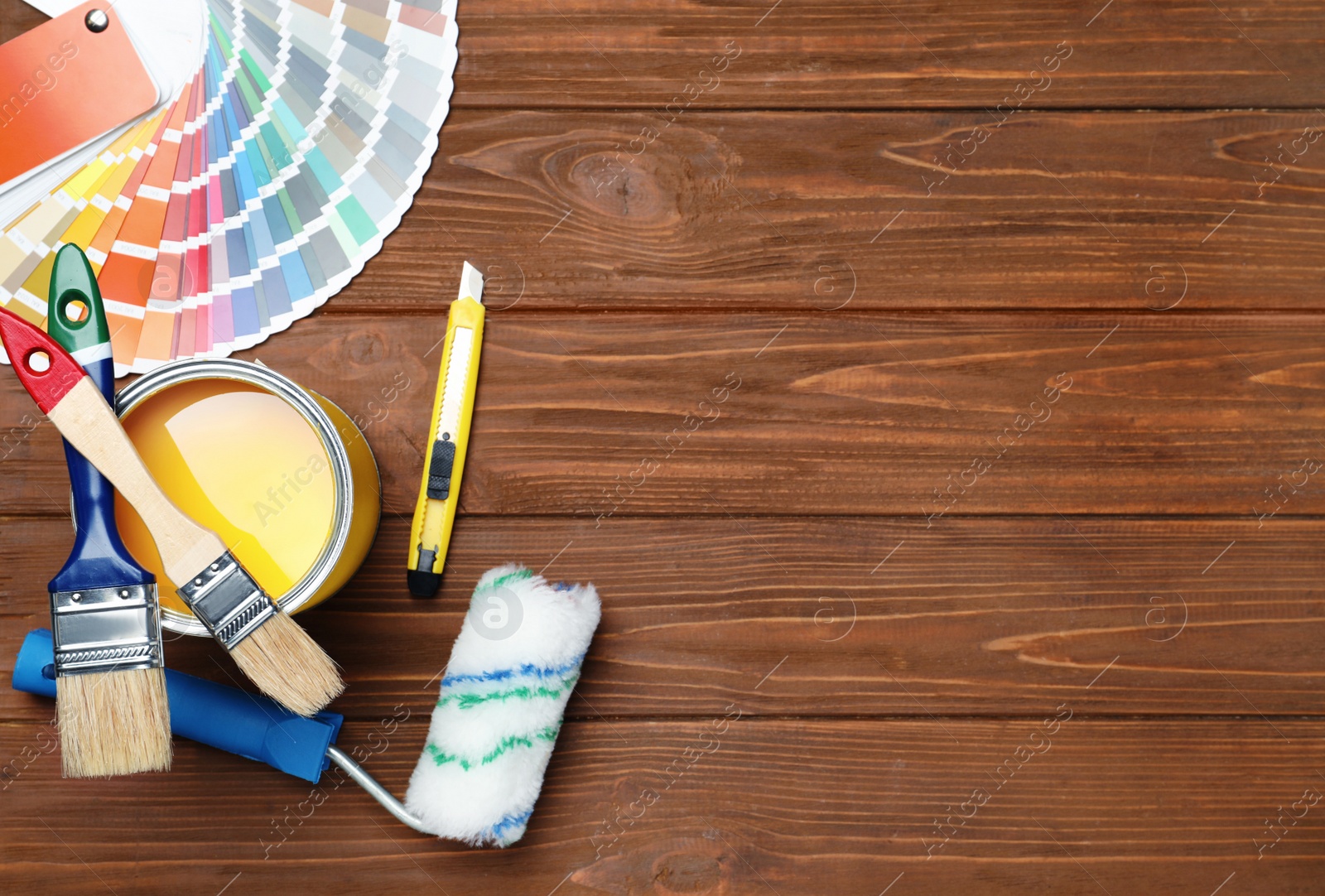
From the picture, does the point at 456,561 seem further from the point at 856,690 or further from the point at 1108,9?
the point at 1108,9

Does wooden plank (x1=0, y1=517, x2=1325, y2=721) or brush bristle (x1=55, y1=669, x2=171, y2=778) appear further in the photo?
wooden plank (x1=0, y1=517, x2=1325, y2=721)

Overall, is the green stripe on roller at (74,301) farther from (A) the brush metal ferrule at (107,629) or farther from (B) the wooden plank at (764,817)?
(B) the wooden plank at (764,817)

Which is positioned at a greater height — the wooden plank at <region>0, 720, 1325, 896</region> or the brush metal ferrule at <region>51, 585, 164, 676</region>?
the brush metal ferrule at <region>51, 585, 164, 676</region>

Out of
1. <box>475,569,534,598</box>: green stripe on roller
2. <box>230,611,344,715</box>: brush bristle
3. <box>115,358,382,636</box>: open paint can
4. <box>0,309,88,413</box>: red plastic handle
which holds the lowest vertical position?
<box>475,569,534,598</box>: green stripe on roller

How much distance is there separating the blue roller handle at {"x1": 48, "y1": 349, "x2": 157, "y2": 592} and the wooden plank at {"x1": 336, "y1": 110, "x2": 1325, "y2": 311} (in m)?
0.19

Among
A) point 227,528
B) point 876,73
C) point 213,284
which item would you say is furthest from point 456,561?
point 876,73

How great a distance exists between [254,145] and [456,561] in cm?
34

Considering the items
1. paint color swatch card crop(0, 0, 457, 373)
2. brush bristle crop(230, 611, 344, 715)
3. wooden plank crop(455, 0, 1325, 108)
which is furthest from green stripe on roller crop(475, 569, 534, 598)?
wooden plank crop(455, 0, 1325, 108)

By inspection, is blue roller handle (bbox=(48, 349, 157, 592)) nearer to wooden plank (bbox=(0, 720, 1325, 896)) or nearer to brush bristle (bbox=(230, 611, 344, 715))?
brush bristle (bbox=(230, 611, 344, 715))

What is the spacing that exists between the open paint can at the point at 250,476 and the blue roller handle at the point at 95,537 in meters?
0.04

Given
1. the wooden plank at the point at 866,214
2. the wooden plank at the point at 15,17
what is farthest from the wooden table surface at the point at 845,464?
the wooden plank at the point at 15,17

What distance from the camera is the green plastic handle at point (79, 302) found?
47 centimetres

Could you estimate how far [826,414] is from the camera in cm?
63

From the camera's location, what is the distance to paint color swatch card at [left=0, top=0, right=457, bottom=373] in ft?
1.98
